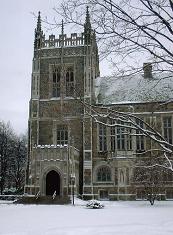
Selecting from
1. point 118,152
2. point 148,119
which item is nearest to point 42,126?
point 118,152

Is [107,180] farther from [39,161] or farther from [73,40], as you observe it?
[73,40]

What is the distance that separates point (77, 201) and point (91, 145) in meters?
6.05

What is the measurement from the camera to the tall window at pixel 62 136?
33.5 meters

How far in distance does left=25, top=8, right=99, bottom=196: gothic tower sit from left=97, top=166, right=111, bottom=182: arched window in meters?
1.13

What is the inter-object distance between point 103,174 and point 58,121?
6.53 m

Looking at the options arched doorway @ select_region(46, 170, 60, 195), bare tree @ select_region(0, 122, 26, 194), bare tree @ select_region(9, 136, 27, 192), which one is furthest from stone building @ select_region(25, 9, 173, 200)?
bare tree @ select_region(9, 136, 27, 192)

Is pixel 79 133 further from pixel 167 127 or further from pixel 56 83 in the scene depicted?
pixel 167 127

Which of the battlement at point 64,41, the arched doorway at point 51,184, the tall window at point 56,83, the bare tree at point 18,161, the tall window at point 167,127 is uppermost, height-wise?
the battlement at point 64,41

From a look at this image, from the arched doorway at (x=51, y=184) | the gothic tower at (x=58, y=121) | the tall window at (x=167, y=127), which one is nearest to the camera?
the gothic tower at (x=58, y=121)

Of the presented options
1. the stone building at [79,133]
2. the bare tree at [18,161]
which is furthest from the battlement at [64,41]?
the bare tree at [18,161]

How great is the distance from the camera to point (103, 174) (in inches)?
1280

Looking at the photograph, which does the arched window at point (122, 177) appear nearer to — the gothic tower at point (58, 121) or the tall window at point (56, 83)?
the gothic tower at point (58, 121)

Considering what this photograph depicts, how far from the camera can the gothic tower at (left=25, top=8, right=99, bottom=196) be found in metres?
30.0

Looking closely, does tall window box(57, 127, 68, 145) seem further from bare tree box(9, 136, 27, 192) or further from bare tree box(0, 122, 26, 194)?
bare tree box(9, 136, 27, 192)
